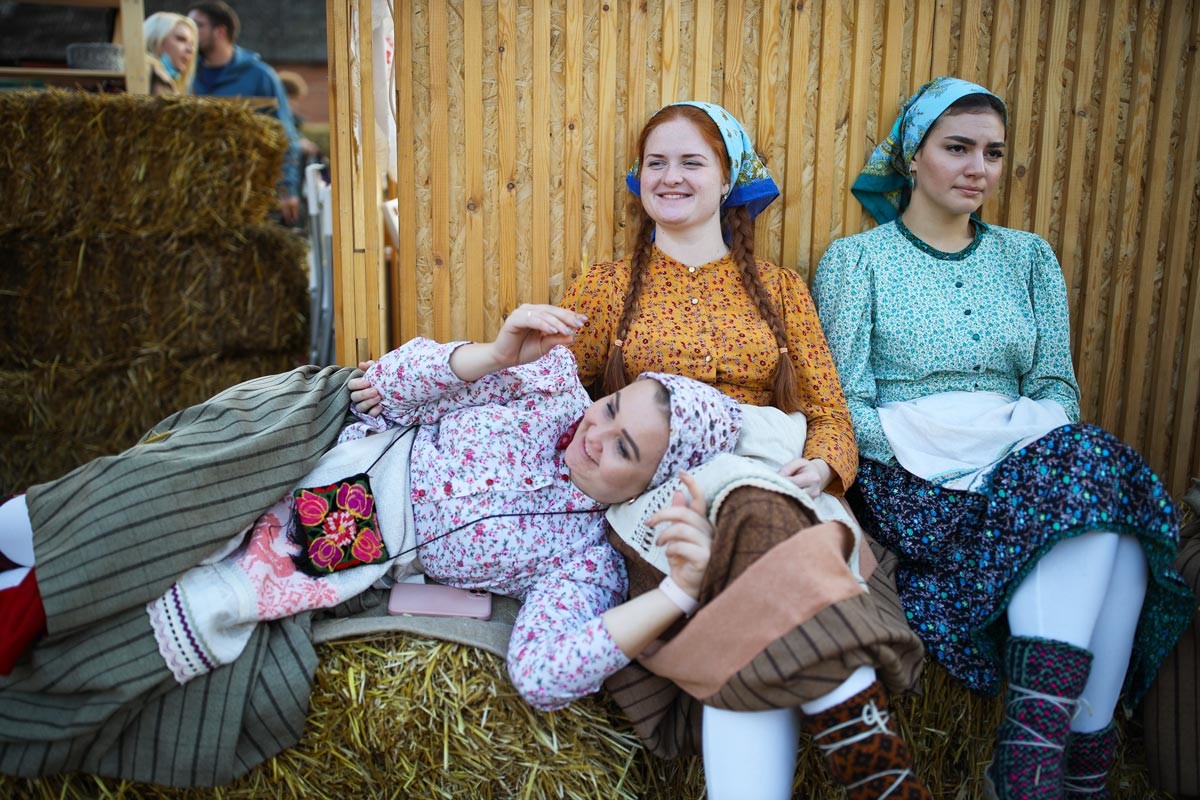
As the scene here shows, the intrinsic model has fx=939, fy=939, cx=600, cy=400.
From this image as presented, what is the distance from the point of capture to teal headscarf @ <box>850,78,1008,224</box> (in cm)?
277

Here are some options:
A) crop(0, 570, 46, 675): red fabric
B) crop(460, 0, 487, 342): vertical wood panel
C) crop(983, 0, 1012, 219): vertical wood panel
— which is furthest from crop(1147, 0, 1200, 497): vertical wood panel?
crop(0, 570, 46, 675): red fabric

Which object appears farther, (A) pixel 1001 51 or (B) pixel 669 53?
(A) pixel 1001 51

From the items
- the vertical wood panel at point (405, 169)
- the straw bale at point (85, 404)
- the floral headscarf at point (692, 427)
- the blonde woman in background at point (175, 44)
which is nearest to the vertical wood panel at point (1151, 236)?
the floral headscarf at point (692, 427)

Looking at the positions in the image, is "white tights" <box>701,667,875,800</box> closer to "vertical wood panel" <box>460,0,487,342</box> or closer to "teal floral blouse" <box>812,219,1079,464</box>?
"teal floral blouse" <box>812,219,1079,464</box>

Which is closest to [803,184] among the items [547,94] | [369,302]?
[547,94]

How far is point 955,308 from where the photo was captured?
275cm

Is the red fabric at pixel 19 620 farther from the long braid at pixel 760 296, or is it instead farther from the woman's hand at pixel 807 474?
the long braid at pixel 760 296

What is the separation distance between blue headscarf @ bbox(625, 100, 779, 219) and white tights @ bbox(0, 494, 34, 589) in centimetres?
178

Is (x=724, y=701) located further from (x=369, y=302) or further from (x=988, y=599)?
(x=369, y=302)

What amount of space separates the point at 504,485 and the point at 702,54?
1.54 meters

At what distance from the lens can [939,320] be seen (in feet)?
8.93

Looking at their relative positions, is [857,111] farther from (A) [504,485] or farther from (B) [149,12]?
(B) [149,12]

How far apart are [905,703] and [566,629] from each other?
34.6 inches

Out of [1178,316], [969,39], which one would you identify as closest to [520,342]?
[969,39]
